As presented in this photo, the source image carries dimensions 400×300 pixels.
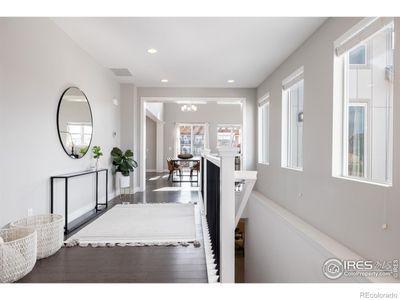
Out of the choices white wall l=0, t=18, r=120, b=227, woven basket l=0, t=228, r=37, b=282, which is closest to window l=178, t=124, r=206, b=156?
white wall l=0, t=18, r=120, b=227

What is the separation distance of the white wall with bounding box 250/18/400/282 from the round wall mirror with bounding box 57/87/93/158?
3.59 meters

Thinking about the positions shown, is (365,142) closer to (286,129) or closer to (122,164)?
(286,129)

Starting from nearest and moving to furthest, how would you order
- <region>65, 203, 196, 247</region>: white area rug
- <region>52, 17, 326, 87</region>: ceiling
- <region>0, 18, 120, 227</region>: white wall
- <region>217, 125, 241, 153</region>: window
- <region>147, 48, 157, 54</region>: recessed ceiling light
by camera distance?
<region>0, 18, 120, 227</region>: white wall, <region>65, 203, 196, 247</region>: white area rug, <region>52, 17, 326, 87</region>: ceiling, <region>147, 48, 157, 54</region>: recessed ceiling light, <region>217, 125, 241, 153</region>: window

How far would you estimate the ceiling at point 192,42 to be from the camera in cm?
335

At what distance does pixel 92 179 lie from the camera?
4719 mm

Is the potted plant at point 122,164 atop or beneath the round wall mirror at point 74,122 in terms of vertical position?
beneath

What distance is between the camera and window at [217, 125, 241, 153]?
12758 mm

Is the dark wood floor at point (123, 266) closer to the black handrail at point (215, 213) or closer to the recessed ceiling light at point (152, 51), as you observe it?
the black handrail at point (215, 213)

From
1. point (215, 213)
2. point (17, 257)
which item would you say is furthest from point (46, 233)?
Result: point (215, 213)

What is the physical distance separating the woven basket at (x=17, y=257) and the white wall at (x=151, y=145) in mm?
10371

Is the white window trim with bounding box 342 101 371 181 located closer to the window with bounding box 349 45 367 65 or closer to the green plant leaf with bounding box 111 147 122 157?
the window with bounding box 349 45 367 65

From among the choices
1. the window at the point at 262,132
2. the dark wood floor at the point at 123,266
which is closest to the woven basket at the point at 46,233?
A: the dark wood floor at the point at 123,266

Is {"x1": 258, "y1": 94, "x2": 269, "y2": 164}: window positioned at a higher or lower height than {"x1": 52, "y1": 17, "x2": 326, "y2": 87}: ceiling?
lower
